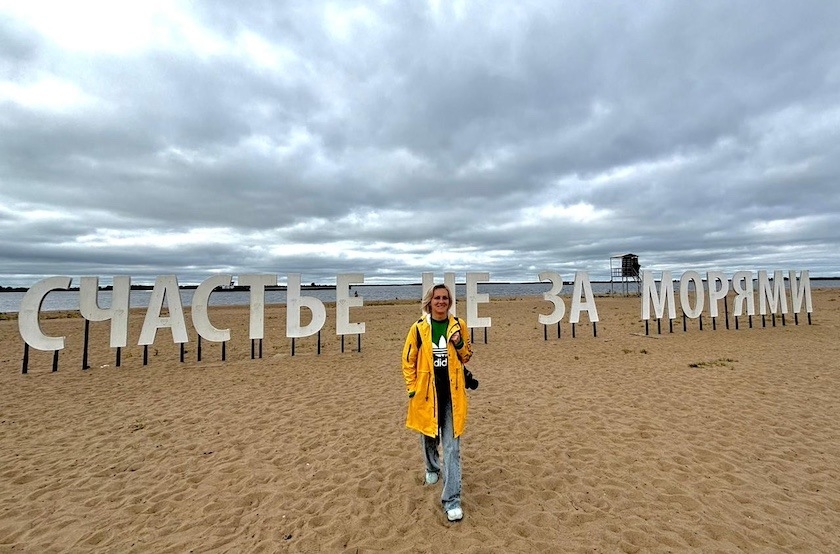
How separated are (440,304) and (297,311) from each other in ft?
33.9

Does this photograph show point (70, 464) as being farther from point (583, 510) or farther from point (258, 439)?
point (583, 510)

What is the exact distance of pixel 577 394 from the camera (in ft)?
28.2

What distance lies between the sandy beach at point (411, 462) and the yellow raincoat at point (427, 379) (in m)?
1.02

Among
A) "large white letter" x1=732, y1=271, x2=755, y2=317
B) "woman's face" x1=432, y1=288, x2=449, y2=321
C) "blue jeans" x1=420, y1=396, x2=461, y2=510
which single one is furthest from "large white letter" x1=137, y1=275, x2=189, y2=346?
"large white letter" x1=732, y1=271, x2=755, y2=317

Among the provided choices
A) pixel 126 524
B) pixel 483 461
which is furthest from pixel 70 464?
pixel 483 461

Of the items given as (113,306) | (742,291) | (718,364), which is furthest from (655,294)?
(113,306)

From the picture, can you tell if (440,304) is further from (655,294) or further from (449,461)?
(655,294)

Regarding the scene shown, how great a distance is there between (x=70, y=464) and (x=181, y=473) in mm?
1719

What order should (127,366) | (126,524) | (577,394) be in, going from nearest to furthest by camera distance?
(126,524) → (577,394) → (127,366)

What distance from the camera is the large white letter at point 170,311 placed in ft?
40.0

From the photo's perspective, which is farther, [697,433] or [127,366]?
[127,366]

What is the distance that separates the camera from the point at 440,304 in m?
4.09

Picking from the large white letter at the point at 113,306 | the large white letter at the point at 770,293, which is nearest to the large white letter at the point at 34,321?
the large white letter at the point at 113,306

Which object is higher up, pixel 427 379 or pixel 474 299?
pixel 474 299
